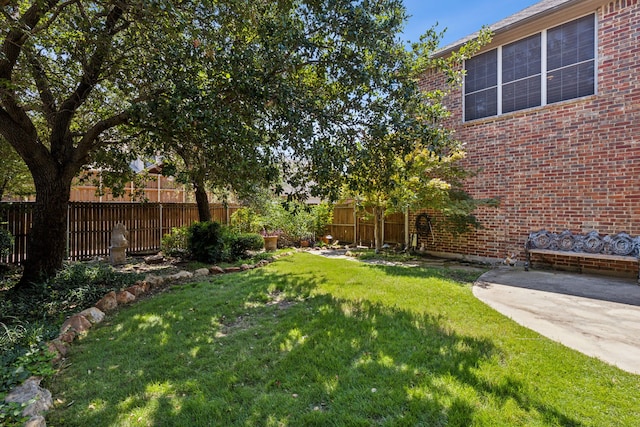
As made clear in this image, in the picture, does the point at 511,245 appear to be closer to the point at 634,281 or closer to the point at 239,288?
the point at 634,281

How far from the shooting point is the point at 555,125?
24.9 ft

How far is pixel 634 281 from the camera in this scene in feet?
20.7

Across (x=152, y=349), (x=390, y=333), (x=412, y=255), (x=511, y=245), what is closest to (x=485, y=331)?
(x=390, y=333)

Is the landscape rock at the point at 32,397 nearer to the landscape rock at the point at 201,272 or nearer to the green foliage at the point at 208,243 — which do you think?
the landscape rock at the point at 201,272

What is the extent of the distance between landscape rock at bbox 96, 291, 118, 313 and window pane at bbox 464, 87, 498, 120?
9350 millimetres

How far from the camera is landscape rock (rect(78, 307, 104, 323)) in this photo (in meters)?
4.25

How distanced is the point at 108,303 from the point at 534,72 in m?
10.0

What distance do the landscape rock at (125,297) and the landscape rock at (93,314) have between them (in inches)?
23.1

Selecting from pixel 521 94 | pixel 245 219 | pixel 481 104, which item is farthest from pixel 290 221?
pixel 521 94

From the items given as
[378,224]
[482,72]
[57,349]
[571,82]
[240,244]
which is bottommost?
[57,349]

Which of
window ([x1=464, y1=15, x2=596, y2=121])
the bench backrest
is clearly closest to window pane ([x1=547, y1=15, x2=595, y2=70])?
window ([x1=464, y1=15, x2=596, y2=121])

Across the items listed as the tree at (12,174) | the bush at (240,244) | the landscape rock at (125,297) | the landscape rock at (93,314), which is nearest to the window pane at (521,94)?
the bush at (240,244)

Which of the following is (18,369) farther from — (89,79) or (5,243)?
(5,243)

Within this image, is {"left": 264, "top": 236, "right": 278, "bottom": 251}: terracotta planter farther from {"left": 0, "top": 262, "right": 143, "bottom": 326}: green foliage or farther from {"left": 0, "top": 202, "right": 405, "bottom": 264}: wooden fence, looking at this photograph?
{"left": 0, "top": 262, "right": 143, "bottom": 326}: green foliage
